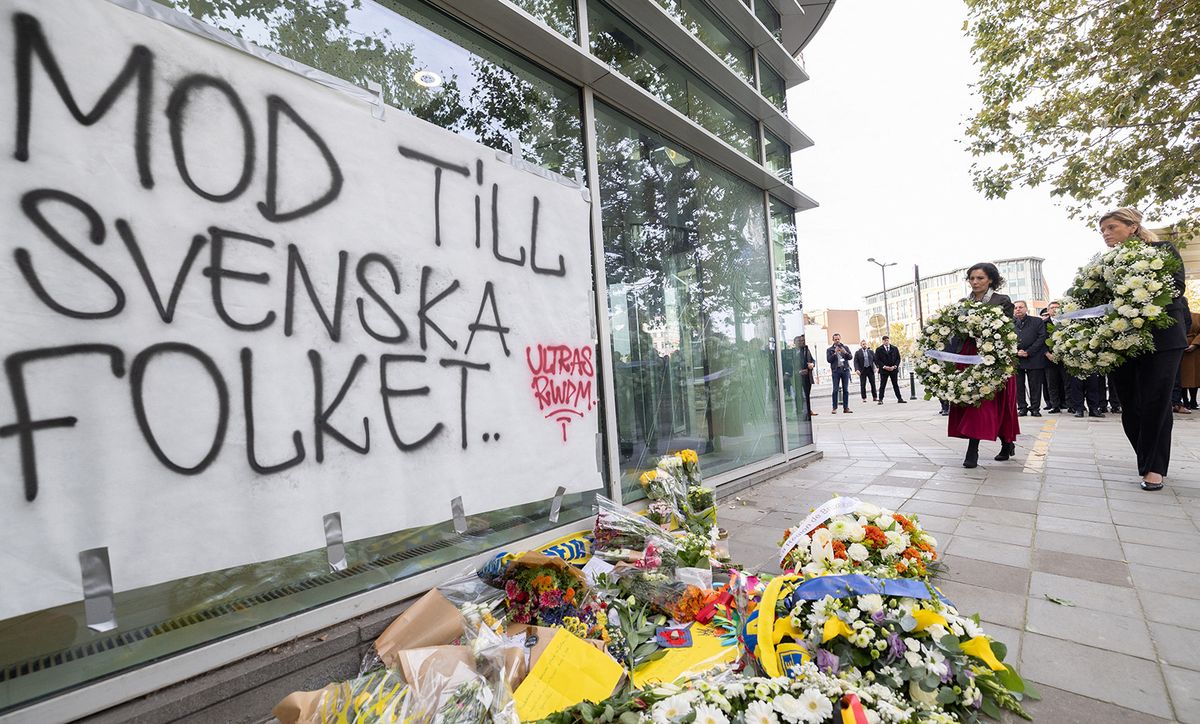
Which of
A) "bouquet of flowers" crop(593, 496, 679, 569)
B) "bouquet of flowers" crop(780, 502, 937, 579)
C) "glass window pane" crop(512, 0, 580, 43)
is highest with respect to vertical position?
"glass window pane" crop(512, 0, 580, 43)

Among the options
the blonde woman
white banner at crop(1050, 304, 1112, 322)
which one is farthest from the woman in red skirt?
the blonde woman

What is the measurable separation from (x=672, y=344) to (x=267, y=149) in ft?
10.2

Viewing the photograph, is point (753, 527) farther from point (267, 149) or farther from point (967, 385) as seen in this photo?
point (267, 149)

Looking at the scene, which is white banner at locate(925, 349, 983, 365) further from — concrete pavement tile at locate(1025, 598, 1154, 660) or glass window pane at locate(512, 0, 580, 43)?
glass window pane at locate(512, 0, 580, 43)

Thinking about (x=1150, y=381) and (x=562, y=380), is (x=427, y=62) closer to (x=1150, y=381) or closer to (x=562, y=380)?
(x=562, y=380)

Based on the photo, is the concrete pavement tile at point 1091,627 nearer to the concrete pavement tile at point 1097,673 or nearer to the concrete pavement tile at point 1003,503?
the concrete pavement tile at point 1097,673

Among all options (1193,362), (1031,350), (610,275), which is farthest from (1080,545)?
(1193,362)

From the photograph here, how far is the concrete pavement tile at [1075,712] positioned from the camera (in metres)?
1.61

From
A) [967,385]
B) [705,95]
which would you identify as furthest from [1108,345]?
[705,95]

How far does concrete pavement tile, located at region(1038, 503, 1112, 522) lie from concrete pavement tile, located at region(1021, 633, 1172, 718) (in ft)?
6.76

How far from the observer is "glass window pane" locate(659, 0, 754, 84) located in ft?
16.4

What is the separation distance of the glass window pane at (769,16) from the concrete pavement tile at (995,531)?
603cm

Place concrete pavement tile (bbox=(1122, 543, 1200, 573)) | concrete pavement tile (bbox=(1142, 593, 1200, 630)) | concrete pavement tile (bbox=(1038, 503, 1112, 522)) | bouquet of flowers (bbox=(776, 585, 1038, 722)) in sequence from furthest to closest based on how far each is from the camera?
concrete pavement tile (bbox=(1038, 503, 1112, 522)) < concrete pavement tile (bbox=(1122, 543, 1200, 573)) < concrete pavement tile (bbox=(1142, 593, 1200, 630)) < bouquet of flowers (bbox=(776, 585, 1038, 722))

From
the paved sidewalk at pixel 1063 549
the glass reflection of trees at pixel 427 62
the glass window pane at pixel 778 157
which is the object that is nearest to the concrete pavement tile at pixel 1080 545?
the paved sidewalk at pixel 1063 549
